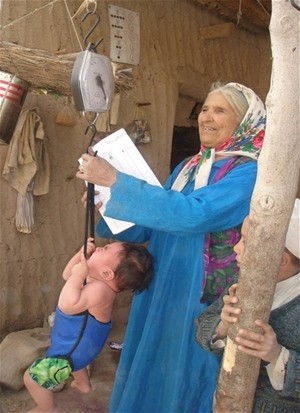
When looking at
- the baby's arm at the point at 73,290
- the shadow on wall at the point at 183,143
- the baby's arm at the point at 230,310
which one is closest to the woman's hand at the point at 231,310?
the baby's arm at the point at 230,310

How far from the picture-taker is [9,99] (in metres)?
2.52

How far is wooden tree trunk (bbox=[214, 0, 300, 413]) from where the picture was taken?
1.07 meters

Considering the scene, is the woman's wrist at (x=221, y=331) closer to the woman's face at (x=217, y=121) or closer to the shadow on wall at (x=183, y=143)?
the woman's face at (x=217, y=121)

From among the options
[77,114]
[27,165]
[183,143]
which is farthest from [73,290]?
[183,143]

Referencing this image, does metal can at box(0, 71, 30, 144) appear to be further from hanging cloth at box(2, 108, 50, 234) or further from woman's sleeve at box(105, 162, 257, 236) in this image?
woman's sleeve at box(105, 162, 257, 236)

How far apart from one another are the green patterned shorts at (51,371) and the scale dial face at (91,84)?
110cm

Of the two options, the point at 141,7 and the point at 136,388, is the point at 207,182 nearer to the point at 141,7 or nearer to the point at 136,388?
the point at 136,388

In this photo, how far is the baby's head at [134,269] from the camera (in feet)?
7.04

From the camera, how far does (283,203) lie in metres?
1.13

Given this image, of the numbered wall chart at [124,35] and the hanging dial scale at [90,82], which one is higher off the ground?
the numbered wall chart at [124,35]

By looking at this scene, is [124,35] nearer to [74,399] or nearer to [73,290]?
[73,290]

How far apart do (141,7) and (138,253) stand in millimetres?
2956

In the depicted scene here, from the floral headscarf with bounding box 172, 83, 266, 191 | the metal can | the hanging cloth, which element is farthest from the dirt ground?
the floral headscarf with bounding box 172, 83, 266, 191

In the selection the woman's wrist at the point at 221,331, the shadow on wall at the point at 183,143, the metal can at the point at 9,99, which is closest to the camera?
the woman's wrist at the point at 221,331
